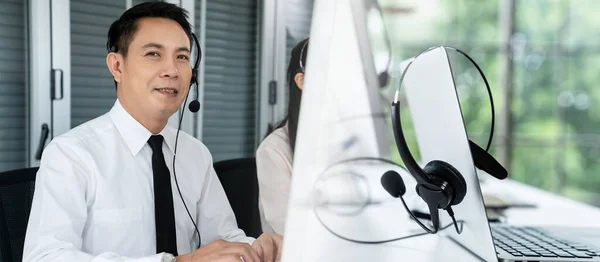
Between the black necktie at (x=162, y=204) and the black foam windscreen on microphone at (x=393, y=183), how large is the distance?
38cm

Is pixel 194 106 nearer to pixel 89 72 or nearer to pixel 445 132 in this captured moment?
pixel 445 132

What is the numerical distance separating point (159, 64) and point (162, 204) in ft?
0.64

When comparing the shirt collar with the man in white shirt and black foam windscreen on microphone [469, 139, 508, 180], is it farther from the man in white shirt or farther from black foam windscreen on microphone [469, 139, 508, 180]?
black foam windscreen on microphone [469, 139, 508, 180]

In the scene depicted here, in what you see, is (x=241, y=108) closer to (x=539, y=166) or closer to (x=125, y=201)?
(x=125, y=201)

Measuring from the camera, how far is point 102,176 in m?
0.78

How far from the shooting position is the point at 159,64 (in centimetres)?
78

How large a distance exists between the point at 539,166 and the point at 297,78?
4616 mm

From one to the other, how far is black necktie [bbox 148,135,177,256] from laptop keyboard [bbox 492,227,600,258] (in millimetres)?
518

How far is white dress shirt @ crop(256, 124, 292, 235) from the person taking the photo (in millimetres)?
791

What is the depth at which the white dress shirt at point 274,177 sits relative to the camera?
791 millimetres

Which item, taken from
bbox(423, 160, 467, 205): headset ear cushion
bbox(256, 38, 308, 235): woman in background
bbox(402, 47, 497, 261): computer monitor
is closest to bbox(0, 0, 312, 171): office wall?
bbox(256, 38, 308, 235): woman in background

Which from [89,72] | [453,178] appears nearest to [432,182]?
[453,178]

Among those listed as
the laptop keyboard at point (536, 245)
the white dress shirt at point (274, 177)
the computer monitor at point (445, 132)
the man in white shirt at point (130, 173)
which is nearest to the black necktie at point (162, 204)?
the man in white shirt at point (130, 173)

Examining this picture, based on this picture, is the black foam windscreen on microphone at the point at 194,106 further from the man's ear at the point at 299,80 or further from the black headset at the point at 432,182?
the black headset at the point at 432,182
